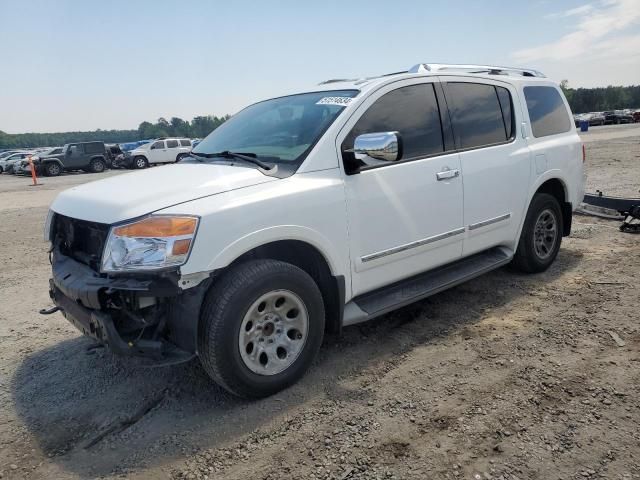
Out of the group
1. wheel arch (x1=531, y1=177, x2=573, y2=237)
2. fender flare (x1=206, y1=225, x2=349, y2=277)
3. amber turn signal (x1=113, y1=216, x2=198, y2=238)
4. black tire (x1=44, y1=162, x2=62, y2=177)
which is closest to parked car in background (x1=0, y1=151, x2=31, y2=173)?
black tire (x1=44, y1=162, x2=62, y2=177)

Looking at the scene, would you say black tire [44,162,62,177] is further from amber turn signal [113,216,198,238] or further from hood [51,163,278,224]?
amber turn signal [113,216,198,238]

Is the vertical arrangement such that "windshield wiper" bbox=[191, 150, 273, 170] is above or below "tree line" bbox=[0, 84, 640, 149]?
below

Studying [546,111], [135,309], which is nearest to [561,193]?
[546,111]

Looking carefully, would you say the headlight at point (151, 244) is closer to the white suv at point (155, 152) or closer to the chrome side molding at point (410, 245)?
the chrome side molding at point (410, 245)

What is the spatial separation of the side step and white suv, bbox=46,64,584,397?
0.05 feet

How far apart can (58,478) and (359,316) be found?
1968 millimetres

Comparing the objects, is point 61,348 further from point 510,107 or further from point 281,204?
point 510,107

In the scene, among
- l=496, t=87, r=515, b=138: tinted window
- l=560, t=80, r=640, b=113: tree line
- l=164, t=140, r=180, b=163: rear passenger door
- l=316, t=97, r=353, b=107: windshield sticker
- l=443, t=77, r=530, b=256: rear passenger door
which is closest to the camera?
l=316, t=97, r=353, b=107: windshield sticker

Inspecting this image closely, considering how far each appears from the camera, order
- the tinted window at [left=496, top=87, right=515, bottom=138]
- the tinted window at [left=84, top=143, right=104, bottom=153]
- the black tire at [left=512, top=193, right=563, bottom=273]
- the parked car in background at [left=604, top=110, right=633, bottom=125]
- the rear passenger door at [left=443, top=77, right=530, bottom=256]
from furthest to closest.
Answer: the parked car in background at [left=604, top=110, right=633, bottom=125]
the tinted window at [left=84, top=143, right=104, bottom=153]
the black tire at [left=512, top=193, right=563, bottom=273]
the tinted window at [left=496, top=87, right=515, bottom=138]
the rear passenger door at [left=443, top=77, right=530, bottom=256]

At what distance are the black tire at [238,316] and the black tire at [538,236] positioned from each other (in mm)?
2778

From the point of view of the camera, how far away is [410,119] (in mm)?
3926

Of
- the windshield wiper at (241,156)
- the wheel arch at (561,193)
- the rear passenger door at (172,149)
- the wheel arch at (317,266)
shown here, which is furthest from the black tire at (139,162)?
the wheel arch at (317,266)

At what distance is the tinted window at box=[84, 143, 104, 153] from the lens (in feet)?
98.0

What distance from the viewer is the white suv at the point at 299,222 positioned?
2.82 m
